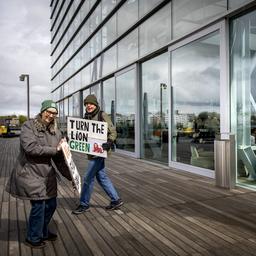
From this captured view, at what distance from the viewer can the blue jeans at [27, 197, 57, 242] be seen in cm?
389

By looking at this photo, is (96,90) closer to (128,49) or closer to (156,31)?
(128,49)

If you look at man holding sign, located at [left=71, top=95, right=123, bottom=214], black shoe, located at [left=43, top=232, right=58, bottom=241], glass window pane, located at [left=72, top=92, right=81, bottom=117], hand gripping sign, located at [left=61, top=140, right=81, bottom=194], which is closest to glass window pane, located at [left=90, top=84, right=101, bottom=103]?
glass window pane, located at [left=72, top=92, right=81, bottom=117]

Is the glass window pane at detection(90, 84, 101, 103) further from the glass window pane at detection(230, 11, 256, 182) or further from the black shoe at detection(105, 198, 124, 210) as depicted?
the black shoe at detection(105, 198, 124, 210)

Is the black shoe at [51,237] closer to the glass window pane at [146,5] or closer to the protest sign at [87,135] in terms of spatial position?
the protest sign at [87,135]

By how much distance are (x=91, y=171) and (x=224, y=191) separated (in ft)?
9.80

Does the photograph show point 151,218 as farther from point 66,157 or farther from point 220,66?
point 220,66

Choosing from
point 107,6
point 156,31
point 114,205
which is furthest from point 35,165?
point 107,6

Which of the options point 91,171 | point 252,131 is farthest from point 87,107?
point 252,131

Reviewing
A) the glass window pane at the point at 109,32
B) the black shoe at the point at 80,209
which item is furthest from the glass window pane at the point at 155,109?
the black shoe at the point at 80,209

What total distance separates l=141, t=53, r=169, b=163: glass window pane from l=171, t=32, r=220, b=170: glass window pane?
2.32ft

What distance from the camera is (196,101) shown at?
360 inches

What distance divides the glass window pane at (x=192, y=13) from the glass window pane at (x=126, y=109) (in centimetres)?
370

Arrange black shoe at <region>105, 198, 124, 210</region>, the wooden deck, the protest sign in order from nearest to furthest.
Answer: the wooden deck, the protest sign, black shoe at <region>105, 198, 124, 210</region>

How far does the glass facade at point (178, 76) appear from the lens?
24.7 ft
